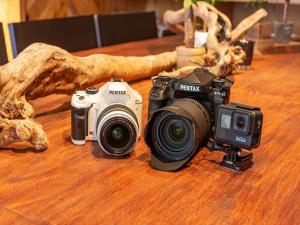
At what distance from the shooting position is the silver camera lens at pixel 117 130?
925mm

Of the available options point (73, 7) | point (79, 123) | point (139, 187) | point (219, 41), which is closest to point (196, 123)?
point (139, 187)

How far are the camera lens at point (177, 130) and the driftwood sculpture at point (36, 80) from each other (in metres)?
0.25

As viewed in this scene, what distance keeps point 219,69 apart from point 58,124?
72 centimetres

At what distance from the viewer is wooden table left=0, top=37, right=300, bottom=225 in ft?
2.35

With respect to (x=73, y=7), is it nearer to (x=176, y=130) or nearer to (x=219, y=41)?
(x=219, y=41)

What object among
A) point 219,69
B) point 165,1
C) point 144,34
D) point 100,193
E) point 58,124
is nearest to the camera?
point 100,193

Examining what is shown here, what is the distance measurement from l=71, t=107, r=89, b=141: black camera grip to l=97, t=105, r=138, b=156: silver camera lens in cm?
5

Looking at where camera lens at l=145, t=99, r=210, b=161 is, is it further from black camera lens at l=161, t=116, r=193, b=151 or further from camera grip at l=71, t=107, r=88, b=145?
camera grip at l=71, t=107, r=88, b=145

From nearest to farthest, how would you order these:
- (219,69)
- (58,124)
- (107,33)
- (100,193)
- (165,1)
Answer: (100,193)
(58,124)
(219,69)
(107,33)
(165,1)

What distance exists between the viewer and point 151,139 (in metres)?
0.93

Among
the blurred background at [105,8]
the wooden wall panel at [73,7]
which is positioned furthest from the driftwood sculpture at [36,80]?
the wooden wall panel at [73,7]

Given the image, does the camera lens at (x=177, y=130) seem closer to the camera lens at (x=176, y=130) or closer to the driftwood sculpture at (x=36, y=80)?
the camera lens at (x=176, y=130)

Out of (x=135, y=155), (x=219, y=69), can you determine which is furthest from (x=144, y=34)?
(x=135, y=155)

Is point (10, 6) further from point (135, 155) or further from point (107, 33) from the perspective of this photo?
point (135, 155)
